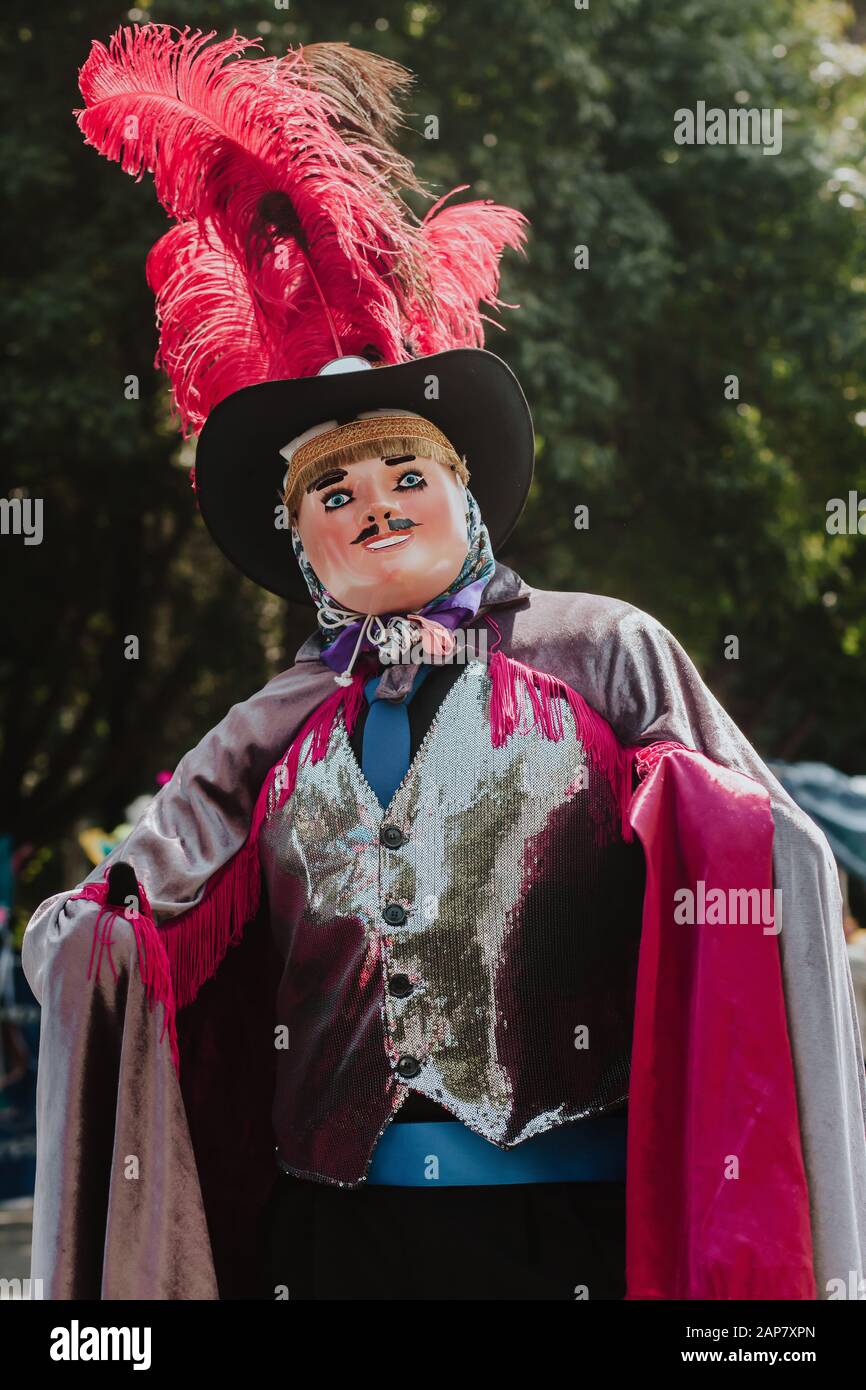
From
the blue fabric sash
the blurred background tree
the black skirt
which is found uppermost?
the blurred background tree

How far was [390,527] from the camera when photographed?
2.70 metres

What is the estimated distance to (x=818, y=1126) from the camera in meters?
2.28

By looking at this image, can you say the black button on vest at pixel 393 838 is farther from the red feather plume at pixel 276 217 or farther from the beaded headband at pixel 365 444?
the red feather plume at pixel 276 217

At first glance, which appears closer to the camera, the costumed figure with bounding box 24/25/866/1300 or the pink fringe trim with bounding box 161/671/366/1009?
the costumed figure with bounding box 24/25/866/1300

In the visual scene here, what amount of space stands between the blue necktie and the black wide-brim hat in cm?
44

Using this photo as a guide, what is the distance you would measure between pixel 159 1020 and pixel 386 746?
60 cm

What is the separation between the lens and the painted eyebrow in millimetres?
2752

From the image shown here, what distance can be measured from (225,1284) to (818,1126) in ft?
3.73

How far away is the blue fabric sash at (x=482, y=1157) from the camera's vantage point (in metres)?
2.48

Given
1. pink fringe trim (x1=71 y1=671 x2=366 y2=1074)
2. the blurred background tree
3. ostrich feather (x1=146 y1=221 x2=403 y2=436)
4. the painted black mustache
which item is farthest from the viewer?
the blurred background tree

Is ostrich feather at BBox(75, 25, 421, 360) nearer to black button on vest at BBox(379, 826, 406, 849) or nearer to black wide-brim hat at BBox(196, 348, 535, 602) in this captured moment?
black wide-brim hat at BBox(196, 348, 535, 602)

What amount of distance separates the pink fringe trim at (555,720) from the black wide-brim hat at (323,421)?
38 centimetres

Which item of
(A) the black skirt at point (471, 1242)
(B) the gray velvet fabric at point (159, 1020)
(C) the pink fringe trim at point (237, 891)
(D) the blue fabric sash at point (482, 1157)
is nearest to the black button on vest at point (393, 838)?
(C) the pink fringe trim at point (237, 891)

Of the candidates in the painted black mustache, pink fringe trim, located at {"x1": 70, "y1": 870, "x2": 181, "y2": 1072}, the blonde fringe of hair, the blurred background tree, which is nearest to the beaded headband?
the blonde fringe of hair
